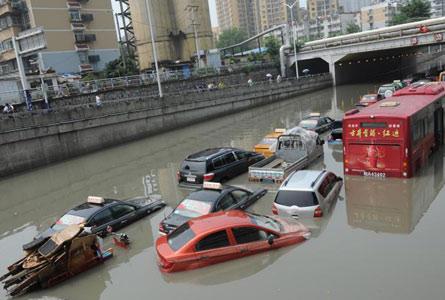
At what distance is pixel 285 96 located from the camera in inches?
2040

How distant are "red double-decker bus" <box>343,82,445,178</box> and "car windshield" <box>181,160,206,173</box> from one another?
18.1 ft

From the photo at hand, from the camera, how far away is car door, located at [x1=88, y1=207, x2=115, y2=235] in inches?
477

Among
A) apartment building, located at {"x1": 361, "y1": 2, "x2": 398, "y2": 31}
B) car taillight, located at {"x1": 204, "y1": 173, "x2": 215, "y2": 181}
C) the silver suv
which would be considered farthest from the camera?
apartment building, located at {"x1": 361, "y1": 2, "x2": 398, "y2": 31}

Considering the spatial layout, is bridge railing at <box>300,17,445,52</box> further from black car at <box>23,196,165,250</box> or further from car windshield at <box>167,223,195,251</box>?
car windshield at <box>167,223,195,251</box>

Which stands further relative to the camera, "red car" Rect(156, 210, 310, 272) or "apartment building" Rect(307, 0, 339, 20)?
"apartment building" Rect(307, 0, 339, 20)

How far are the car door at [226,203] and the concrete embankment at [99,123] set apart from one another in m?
16.8

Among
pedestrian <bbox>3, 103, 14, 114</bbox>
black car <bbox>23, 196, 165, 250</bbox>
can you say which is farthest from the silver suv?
pedestrian <bbox>3, 103, 14, 114</bbox>

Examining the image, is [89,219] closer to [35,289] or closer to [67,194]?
[35,289]

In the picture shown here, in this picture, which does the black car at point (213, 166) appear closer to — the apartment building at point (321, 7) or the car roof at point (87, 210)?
the car roof at point (87, 210)

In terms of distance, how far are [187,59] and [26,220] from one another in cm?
5267

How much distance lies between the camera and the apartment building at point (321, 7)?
18712 cm

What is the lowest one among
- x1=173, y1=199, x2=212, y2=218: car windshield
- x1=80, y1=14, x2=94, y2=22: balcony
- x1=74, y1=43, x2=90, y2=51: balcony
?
x1=173, y1=199, x2=212, y2=218: car windshield

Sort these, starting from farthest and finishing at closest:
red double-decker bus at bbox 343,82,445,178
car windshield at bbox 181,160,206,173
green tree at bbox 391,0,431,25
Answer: green tree at bbox 391,0,431,25 < car windshield at bbox 181,160,206,173 < red double-decker bus at bbox 343,82,445,178

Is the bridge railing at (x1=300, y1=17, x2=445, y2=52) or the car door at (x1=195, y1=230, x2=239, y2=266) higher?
the bridge railing at (x1=300, y1=17, x2=445, y2=52)
